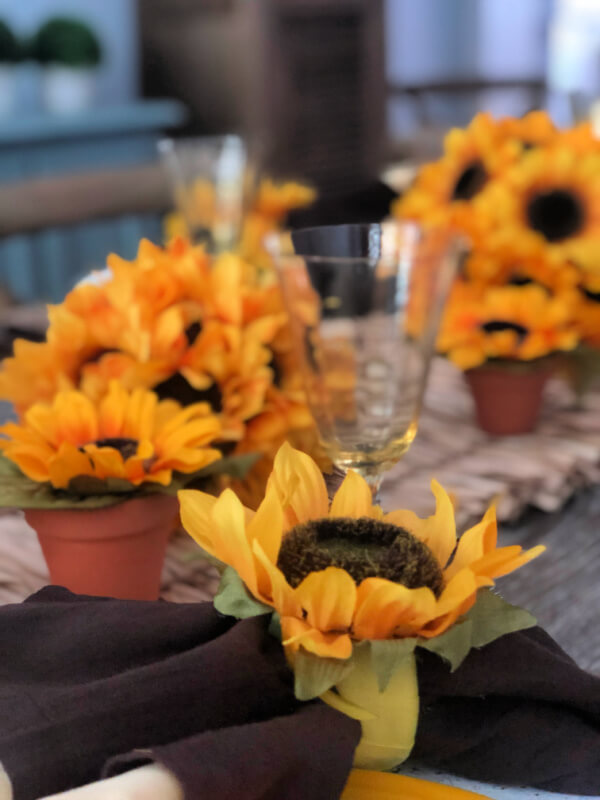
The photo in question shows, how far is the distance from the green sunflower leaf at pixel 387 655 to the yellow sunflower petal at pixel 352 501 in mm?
78

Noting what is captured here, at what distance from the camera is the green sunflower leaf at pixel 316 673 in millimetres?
317

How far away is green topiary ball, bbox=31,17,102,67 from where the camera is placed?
2.85 metres

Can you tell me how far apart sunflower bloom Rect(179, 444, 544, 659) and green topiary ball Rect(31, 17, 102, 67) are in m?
2.75

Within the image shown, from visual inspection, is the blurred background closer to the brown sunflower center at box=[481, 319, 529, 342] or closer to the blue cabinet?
the blue cabinet

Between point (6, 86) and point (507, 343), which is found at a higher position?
point (6, 86)

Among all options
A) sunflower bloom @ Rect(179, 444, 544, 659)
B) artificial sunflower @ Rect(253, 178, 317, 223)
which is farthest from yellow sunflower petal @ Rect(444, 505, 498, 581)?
artificial sunflower @ Rect(253, 178, 317, 223)

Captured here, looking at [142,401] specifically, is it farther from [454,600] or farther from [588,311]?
[588,311]

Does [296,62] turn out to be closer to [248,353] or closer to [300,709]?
[248,353]

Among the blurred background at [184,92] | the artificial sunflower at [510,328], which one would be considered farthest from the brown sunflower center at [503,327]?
the blurred background at [184,92]

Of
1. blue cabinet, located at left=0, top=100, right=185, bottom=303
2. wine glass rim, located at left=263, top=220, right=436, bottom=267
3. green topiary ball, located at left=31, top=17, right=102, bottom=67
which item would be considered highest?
green topiary ball, located at left=31, top=17, right=102, bottom=67

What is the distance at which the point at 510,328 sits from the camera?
2.61ft

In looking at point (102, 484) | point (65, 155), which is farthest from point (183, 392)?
point (65, 155)

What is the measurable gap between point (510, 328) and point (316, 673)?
53 cm

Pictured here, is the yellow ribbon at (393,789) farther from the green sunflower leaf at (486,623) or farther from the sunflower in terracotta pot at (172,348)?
the sunflower in terracotta pot at (172,348)
